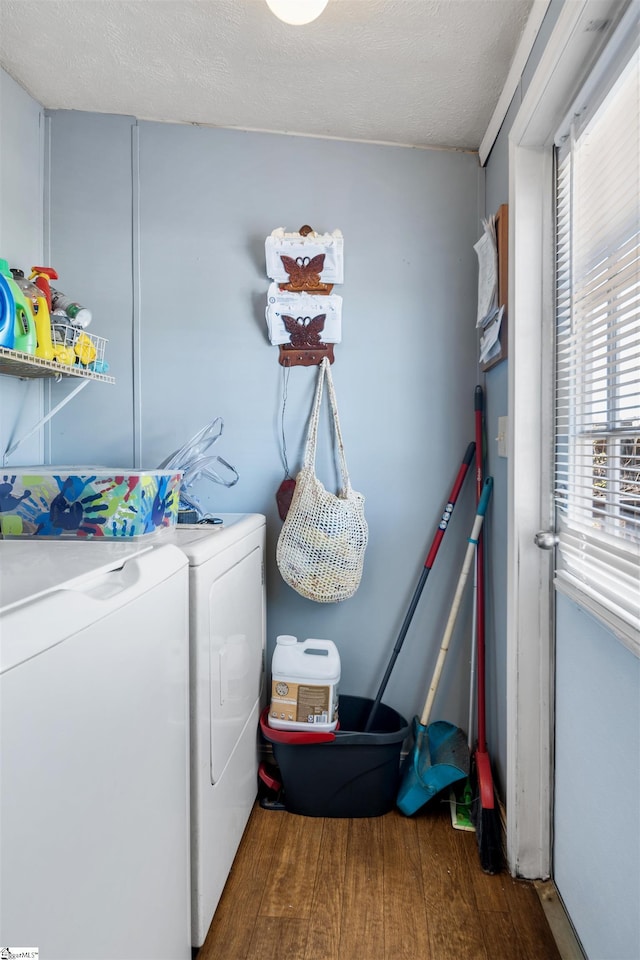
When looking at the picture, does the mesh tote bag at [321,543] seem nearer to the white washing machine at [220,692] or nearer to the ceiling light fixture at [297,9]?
the white washing machine at [220,692]

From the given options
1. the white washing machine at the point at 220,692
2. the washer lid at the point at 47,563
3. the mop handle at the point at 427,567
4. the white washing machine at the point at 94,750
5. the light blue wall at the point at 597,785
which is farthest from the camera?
the mop handle at the point at 427,567

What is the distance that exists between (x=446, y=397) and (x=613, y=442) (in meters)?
0.79

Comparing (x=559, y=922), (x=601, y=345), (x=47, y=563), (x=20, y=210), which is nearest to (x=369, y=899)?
(x=559, y=922)

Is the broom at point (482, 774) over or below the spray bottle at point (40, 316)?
below

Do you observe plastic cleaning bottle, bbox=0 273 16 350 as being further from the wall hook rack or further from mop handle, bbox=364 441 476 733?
mop handle, bbox=364 441 476 733

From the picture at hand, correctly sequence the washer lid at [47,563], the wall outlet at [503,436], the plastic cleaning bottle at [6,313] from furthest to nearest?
the wall outlet at [503,436], the plastic cleaning bottle at [6,313], the washer lid at [47,563]

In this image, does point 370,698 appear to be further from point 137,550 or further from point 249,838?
point 137,550

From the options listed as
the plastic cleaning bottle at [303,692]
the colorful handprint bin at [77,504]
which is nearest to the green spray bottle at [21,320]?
the colorful handprint bin at [77,504]

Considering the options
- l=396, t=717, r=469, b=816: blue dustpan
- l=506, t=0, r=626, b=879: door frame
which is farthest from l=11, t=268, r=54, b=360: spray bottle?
l=396, t=717, r=469, b=816: blue dustpan

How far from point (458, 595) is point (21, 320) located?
1489mm

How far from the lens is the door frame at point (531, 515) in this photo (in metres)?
1.38

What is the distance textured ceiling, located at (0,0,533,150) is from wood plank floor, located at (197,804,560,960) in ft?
7.29

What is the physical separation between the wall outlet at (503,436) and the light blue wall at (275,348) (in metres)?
0.26

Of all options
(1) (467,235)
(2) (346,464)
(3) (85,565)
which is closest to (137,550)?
(3) (85,565)
